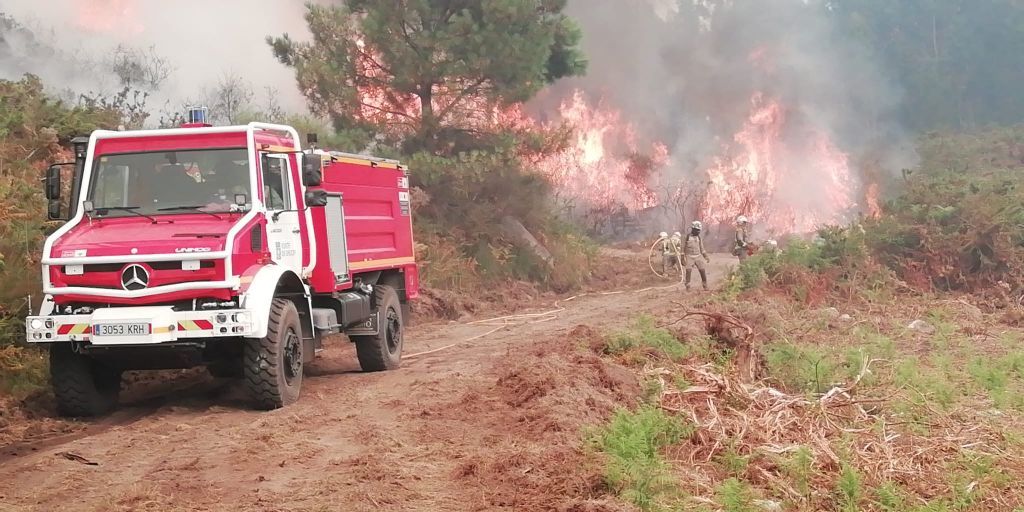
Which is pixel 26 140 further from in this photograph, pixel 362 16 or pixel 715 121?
pixel 715 121

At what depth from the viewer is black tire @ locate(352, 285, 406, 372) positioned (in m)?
12.1

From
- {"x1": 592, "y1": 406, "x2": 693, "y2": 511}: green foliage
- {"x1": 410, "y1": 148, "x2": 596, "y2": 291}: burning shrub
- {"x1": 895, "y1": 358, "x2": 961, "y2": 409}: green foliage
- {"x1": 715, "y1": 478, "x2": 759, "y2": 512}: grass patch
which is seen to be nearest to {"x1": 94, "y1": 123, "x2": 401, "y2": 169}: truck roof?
{"x1": 592, "y1": 406, "x2": 693, "y2": 511}: green foliage

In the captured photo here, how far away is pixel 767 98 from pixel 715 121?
252 cm

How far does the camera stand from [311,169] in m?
10.1

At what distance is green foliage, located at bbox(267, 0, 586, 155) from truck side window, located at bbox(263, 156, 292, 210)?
11.7m

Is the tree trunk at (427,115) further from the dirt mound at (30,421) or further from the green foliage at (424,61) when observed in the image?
the dirt mound at (30,421)

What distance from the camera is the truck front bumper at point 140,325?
28.1 ft

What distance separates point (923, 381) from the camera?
10.9 m

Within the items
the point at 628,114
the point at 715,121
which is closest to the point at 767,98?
the point at 715,121

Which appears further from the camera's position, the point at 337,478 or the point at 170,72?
the point at 170,72

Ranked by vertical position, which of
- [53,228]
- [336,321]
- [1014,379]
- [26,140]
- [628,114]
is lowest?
[1014,379]

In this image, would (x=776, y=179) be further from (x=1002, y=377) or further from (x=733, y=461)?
(x=733, y=461)

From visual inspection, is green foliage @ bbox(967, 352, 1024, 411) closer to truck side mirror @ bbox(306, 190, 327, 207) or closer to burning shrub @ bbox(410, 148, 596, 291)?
truck side mirror @ bbox(306, 190, 327, 207)

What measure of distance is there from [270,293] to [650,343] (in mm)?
4562
